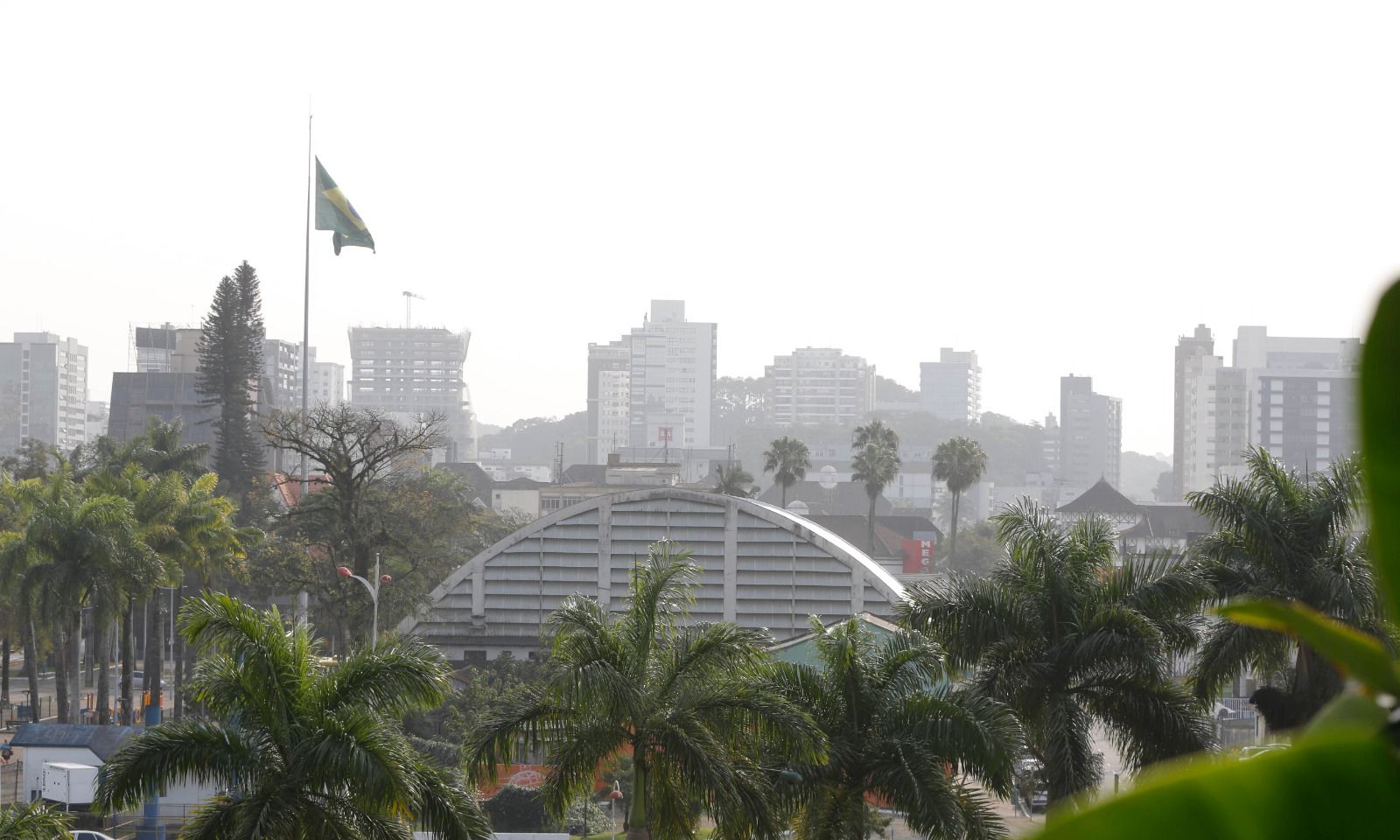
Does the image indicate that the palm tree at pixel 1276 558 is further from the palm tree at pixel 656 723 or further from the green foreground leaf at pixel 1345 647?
the green foreground leaf at pixel 1345 647

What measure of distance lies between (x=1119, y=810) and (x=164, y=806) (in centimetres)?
2622

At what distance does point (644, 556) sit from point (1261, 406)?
113950mm

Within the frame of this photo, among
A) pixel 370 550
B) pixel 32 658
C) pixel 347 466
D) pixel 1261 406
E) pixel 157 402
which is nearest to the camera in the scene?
pixel 347 466

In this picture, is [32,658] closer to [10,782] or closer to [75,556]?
[10,782]

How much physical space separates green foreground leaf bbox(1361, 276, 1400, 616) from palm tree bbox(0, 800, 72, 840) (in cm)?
1180

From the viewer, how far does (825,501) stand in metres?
122

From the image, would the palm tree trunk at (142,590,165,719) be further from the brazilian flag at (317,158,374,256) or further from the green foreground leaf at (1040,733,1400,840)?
the green foreground leaf at (1040,733,1400,840)

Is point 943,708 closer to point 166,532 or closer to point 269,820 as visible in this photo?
point 269,820

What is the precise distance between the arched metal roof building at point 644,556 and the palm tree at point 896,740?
22376mm

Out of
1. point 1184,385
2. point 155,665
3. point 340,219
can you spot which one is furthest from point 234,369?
point 1184,385

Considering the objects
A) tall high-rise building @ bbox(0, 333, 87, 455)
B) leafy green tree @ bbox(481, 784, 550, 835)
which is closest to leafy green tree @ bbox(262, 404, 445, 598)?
leafy green tree @ bbox(481, 784, 550, 835)

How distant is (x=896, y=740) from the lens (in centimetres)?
1346

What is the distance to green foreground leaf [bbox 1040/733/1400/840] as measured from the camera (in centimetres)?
66

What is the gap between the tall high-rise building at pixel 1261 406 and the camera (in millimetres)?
132500
